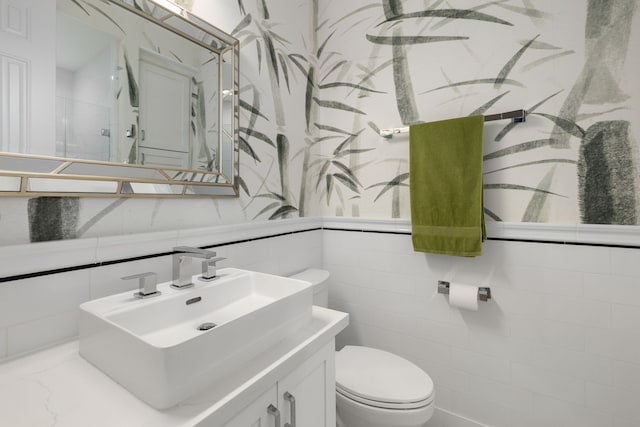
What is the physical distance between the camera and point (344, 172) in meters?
1.86

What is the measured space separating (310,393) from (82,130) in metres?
1.03

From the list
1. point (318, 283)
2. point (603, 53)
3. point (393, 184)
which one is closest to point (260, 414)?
point (318, 283)

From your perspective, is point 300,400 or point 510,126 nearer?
point 300,400

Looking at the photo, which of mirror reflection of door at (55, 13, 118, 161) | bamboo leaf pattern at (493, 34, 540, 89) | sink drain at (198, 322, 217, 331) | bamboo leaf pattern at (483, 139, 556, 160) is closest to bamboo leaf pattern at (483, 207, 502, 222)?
bamboo leaf pattern at (483, 139, 556, 160)

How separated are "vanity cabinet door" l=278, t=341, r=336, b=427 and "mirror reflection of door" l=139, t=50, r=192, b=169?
849mm

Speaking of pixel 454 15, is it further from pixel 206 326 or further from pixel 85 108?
pixel 206 326

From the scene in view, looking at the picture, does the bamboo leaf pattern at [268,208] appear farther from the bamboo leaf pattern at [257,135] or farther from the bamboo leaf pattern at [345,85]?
the bamboo leaf pattern at [345,85]

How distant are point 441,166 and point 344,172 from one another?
0.58m

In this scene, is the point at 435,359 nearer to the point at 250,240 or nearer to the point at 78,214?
the point at 250,240

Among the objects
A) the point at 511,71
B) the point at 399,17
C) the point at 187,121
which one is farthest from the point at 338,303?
the point at 399,17

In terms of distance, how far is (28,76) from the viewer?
2.67 feet

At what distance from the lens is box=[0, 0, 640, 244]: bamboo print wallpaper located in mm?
1180

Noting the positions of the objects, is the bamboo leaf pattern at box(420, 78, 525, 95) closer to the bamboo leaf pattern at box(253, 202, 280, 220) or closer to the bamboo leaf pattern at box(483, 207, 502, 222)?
the bamboo leaf pattern at box(483, 207, 502, 222)

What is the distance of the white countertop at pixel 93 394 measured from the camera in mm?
563
